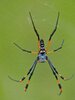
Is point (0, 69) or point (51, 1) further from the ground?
point (51, 1)

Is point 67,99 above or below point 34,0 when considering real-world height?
below

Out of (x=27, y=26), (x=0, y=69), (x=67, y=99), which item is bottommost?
(x=67, y=99)

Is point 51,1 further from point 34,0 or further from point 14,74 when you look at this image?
point 14,74

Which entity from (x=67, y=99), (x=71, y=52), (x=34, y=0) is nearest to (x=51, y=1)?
(x=34, y=0)

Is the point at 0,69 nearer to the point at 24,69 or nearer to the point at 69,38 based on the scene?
the point at 24,69

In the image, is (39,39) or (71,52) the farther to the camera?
(71,52)

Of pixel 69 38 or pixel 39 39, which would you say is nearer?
pixel 39 39

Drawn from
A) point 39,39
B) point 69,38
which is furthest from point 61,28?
point 39,39
